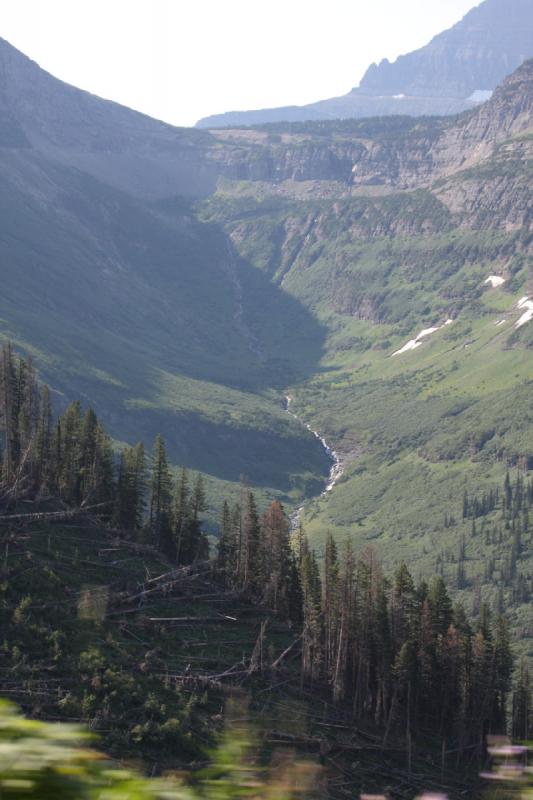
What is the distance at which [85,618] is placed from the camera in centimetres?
5934

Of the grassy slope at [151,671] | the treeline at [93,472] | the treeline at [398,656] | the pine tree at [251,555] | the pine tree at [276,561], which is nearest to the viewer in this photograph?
the grassy slope at [151,671]

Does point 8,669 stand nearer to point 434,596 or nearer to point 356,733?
point 356,733

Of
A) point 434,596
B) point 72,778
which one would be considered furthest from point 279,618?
point 72,778

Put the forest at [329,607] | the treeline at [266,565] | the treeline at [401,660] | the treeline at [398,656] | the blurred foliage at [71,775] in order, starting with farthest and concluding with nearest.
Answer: the treeline at [266,565], the treeline at [401,660], the treeline at [398,656], the forest at [329,607], the blurred foliage at [71,775]

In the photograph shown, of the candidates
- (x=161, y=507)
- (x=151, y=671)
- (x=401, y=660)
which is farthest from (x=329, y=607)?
(x=161, y=507)

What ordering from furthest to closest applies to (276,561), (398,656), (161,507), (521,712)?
(161,507)
(276,561)
(521,712)
(398,656)

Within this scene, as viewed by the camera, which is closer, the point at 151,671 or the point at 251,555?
the point at 151,671

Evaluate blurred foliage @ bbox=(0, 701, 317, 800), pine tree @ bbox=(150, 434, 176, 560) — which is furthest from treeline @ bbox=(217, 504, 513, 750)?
blurred foliage @ bbox=(0, 701, 317, 800)

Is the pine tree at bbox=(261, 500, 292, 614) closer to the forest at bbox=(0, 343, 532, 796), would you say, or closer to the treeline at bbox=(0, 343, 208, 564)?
the forest at bbox=(0, 343, 532, 796)

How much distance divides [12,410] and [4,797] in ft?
310

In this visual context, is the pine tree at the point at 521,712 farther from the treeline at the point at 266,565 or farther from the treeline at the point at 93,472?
the treeline at the point at 93,472

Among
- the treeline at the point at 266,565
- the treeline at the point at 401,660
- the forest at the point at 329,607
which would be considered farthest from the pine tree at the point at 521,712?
the treeline at the point at 266,565

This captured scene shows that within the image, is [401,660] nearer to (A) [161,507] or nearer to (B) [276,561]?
(B) [276,561]

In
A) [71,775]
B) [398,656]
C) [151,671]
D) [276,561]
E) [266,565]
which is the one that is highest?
[276,561]
